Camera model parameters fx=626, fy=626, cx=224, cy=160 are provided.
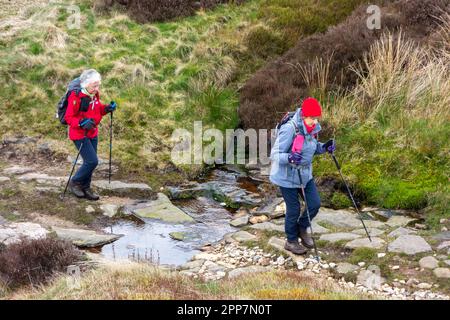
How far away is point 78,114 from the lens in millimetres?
9883

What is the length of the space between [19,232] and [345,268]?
468 centimetres

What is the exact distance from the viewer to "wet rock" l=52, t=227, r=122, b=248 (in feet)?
29.7

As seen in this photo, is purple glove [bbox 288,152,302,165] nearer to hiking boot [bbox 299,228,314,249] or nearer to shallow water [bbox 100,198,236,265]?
hiking boot [bbox 299,228,314,249]

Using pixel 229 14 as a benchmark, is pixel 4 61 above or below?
below

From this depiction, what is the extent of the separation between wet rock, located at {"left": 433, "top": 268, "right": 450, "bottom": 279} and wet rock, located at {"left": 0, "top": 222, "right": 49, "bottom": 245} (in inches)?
206

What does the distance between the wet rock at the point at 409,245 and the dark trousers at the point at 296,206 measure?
1.16 m

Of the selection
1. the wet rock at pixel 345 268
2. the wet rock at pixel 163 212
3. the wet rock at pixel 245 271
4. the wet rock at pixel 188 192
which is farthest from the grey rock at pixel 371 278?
the wet rock at pixel 188 192

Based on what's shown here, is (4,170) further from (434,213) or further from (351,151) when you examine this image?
(434,213)

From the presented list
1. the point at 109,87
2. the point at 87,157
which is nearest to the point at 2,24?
the point at 109,87

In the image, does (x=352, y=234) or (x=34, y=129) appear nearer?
(x=352, y=234)

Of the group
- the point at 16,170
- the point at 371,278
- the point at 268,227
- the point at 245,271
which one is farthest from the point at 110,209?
the point at 371,278

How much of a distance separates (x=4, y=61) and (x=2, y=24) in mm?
2484

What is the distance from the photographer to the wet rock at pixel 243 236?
927 cm

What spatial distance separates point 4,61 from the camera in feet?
48.7
